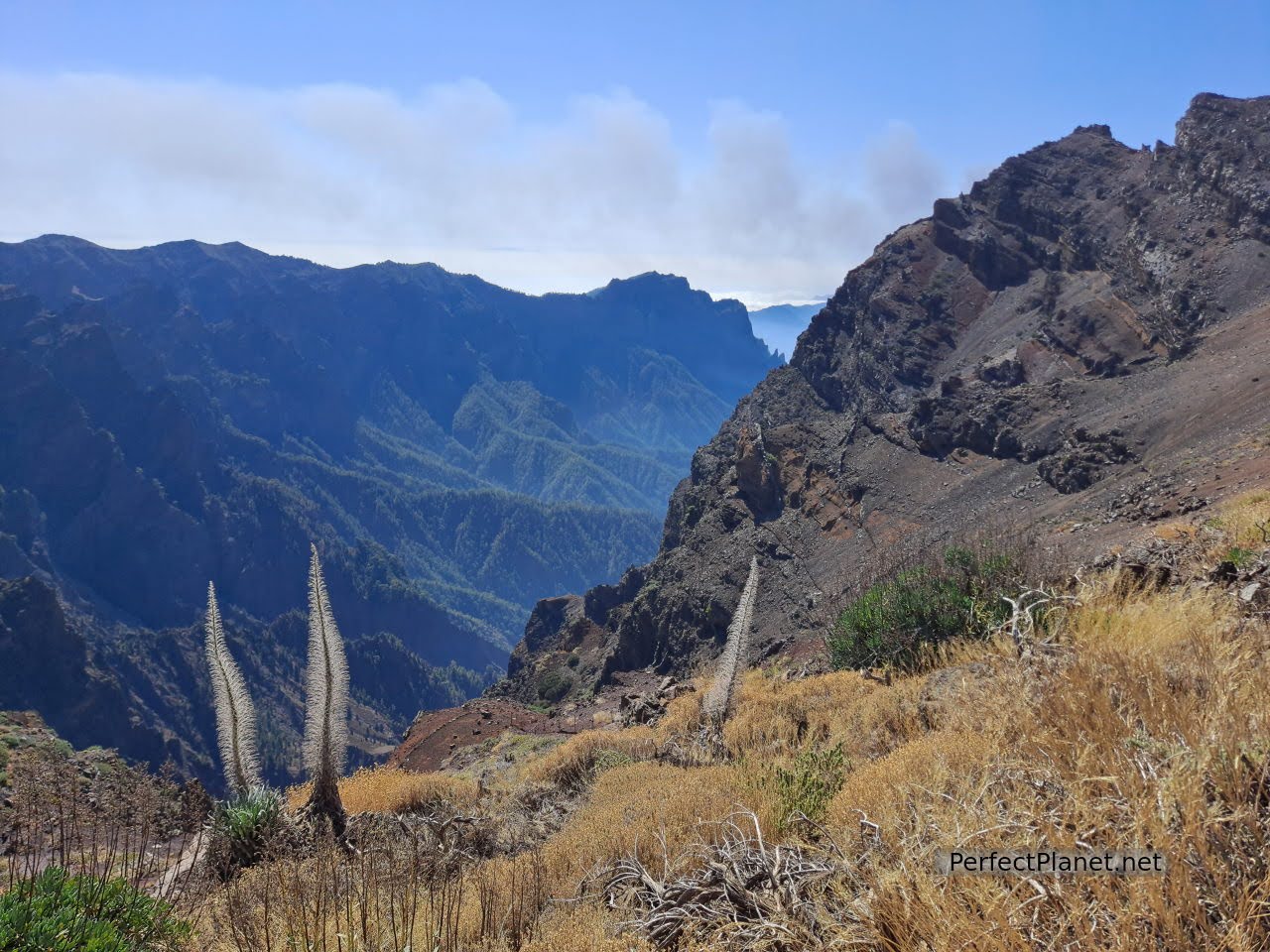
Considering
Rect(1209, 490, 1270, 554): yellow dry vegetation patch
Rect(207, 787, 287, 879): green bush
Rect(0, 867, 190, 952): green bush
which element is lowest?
Rect(207, 787, 287, 879): green bush

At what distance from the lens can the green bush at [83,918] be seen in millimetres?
3084

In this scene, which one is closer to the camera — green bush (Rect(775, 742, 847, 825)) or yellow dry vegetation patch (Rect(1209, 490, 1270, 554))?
green bush (Rect(775, 742, 847, 825))

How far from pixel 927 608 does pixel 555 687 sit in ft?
115

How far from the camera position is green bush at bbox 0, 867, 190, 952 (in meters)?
3.08

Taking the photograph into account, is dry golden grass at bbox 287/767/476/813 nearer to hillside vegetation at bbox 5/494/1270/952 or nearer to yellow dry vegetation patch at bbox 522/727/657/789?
yellow dry vegetation patch at bbox 522/727/657/789

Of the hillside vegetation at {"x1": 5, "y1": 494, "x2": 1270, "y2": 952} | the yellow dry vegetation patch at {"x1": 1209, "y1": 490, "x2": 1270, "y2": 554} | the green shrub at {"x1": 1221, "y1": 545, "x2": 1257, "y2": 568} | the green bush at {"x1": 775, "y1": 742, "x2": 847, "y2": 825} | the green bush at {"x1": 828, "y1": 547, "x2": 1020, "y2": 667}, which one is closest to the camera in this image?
the hillside vegetation at {"x1": 5, "y1": 494, "x2": 1270, "y2": 952}

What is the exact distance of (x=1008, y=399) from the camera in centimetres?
3684

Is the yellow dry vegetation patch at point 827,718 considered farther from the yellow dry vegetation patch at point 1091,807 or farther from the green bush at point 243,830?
the green bush at point 243,830

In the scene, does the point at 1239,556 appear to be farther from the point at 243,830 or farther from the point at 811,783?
the point at 243,830

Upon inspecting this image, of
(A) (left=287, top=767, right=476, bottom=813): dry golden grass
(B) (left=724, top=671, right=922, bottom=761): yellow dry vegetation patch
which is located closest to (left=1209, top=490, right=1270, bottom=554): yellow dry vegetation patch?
(B) (left=724, top=671, right=922, bottom=761): yellow dry vegetation patch

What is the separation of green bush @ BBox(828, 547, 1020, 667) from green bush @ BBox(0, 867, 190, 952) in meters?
7.10

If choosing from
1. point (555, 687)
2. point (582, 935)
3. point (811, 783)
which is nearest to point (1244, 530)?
point (811, 783)

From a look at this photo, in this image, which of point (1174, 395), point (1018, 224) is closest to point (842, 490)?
point (1174, 395)

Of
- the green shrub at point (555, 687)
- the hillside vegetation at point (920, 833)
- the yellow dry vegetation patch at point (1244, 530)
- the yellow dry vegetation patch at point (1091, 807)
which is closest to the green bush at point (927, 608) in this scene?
the hillside vegetation at point (920, 833)
